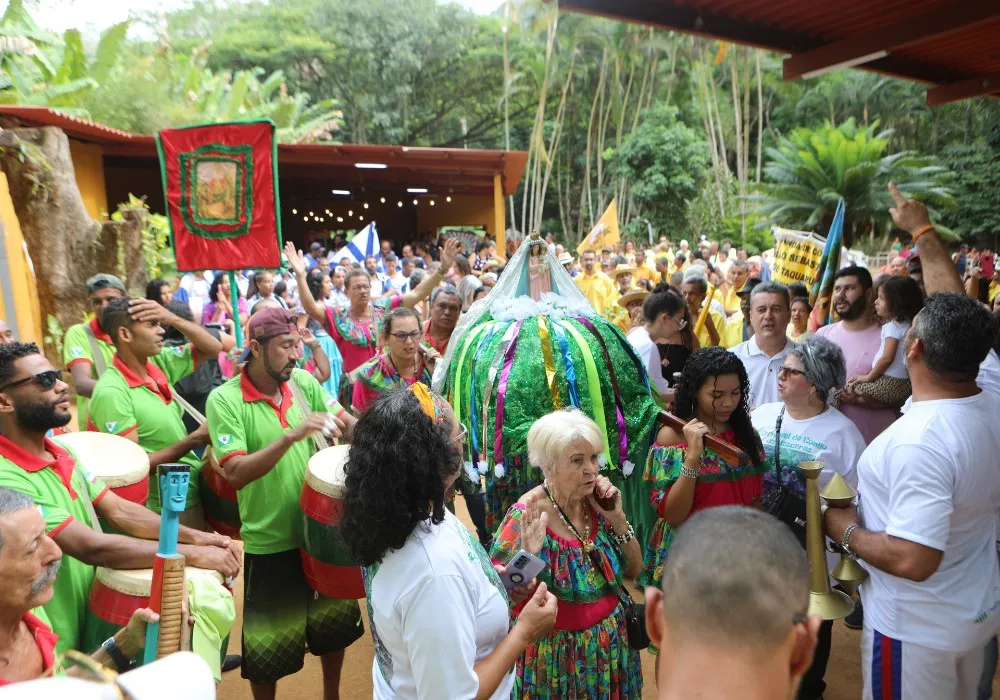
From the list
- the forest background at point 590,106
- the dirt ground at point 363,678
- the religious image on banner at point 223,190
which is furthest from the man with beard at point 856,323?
the forest background at point 590,106

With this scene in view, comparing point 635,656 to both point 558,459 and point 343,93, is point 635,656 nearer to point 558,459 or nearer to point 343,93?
point 558,459

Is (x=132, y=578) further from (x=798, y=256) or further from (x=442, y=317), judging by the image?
(x=798, y=256)

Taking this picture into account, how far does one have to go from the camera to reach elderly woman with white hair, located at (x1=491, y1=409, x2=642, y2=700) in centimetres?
256

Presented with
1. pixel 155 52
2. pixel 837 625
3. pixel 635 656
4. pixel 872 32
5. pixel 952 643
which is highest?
pixel 155 52

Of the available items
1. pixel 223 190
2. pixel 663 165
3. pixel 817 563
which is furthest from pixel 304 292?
pixel 663 165

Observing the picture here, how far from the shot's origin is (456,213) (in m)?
26.4

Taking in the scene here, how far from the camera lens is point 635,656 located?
2.72 m

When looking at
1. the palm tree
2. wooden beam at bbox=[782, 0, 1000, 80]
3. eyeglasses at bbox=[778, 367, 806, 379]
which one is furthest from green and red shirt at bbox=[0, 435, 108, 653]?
the palm tree

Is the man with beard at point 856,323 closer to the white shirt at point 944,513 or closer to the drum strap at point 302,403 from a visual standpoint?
the white shirt at point 944,513

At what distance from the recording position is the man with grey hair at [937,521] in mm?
2293

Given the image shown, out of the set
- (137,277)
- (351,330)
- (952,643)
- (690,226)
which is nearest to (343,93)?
(690,226)

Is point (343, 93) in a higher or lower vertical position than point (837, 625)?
higher

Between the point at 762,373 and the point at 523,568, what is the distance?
2.79 metres

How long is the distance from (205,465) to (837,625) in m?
3.79
